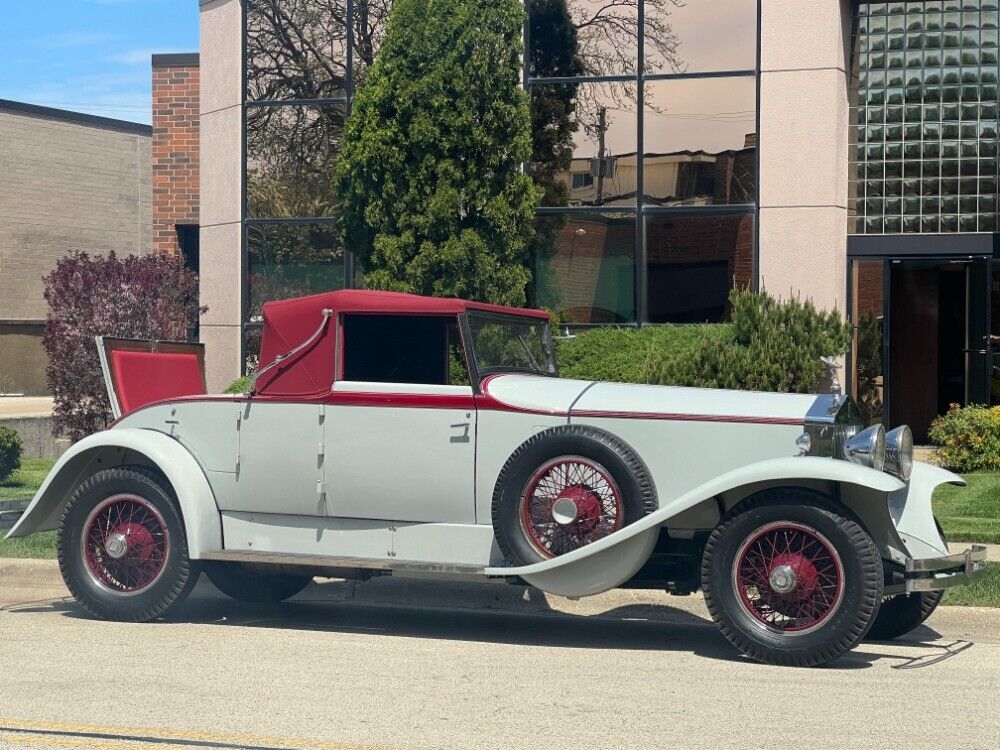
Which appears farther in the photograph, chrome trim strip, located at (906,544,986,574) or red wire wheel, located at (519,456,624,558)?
red wire wheel, located at (519,456,624,558)

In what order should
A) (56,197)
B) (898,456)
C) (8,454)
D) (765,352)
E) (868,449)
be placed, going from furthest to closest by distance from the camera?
(56,197) → (8,454) → (765,352) → (898,456) → (868,449)

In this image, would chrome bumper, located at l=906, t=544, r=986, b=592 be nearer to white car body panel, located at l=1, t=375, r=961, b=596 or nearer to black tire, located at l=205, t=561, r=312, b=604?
white car body panel, located at l=1, t=375, r=961, b=596

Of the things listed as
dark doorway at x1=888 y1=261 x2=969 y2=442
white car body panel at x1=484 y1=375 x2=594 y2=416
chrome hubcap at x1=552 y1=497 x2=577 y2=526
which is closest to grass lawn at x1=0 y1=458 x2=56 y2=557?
white car body panel at x1=484 y1=375 x2=594 y2=416

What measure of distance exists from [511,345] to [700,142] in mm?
9180

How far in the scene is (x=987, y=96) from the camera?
1639 centimetres

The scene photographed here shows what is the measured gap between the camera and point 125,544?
8.18 meters

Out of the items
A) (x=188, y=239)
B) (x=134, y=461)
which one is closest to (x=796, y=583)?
(x=134, y=461)

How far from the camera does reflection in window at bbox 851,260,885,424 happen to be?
16734 millimetres

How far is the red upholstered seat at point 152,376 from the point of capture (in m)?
8.57

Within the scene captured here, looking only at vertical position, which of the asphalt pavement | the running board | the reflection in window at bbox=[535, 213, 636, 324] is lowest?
the asphalt pavement

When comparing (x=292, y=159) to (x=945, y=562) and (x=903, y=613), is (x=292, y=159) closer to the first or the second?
(x=903, y=613)

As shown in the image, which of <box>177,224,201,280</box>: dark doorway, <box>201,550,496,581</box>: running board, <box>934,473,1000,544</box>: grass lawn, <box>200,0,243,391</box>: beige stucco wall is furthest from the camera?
<box>177,224,201,280</box>: dark doorway

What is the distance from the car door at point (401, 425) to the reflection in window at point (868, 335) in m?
9.94

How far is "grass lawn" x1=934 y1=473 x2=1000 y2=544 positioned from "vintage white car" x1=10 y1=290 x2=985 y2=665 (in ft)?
10.1
